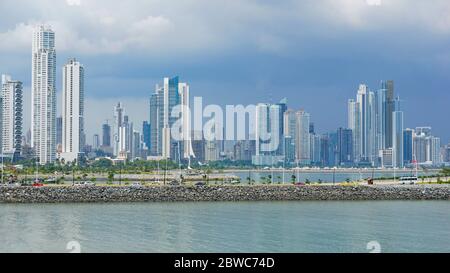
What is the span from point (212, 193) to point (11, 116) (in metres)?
37.7

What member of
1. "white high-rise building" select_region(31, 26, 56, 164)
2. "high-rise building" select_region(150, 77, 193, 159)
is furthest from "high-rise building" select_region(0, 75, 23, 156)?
"high-rise building" select_region(150, 77, 193, 159)

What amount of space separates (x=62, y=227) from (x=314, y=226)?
5.36 meters

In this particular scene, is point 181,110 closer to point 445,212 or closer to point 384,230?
point 445,212

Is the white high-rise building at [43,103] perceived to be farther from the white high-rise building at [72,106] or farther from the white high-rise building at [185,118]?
the white high-rise building at [185,118]

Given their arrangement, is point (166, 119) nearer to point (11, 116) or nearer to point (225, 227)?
point (11, 116)

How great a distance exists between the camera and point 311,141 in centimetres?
5544

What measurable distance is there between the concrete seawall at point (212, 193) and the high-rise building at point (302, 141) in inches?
1057

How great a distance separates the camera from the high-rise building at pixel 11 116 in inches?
2066

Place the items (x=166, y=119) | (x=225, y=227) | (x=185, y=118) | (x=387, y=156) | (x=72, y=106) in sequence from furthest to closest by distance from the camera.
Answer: (x=387, y=156) < (x=72, y=106) < (x=166, y=119) < (x=185, y=118) < (x=225, y=227)

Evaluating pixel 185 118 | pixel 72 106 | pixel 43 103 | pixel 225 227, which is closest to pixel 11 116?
pixel 43 103

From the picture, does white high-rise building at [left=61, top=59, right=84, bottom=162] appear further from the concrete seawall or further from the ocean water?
the ocean water

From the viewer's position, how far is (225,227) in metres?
12.6

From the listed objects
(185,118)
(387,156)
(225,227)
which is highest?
(185,118)
